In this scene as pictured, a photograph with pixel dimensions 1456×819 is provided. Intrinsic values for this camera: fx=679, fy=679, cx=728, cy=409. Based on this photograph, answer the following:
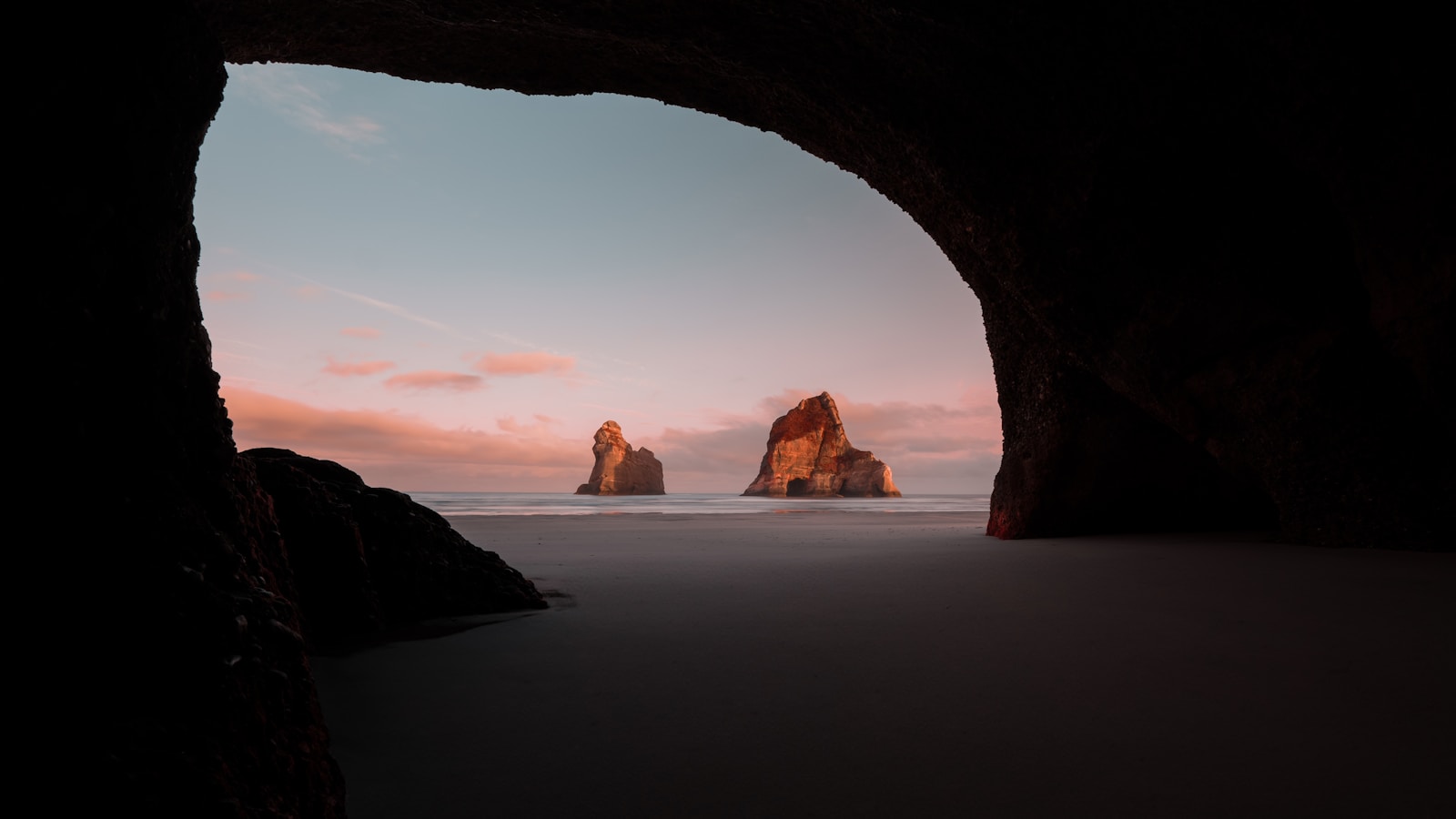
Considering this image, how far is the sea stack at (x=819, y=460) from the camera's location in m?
50.7

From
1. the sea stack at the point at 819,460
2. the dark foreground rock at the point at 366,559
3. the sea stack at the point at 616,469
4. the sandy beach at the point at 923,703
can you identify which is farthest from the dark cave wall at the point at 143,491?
the sea stack at the point at 616,469

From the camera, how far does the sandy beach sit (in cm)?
145

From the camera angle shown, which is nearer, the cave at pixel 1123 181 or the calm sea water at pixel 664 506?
the cave at pixel 1123 181

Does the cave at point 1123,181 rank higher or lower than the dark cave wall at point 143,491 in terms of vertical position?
higher

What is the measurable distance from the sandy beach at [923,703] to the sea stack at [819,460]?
4756 cm

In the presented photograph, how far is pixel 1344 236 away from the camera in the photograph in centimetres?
522

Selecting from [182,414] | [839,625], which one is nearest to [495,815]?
[182,414]

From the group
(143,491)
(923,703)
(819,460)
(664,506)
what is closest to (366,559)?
(143,491)

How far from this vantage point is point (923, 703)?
6.37 feet

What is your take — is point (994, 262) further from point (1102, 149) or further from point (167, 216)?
point (167, 216)

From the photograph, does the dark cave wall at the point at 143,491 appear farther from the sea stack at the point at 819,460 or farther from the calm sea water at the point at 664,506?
the sea stack at the point at 819,460

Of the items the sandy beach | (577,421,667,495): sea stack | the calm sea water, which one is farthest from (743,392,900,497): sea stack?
the sandy beach

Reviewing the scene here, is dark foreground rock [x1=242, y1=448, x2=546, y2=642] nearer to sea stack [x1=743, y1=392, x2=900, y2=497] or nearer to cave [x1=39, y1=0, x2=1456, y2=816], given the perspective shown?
cave [x1=39, y1=0, x2=1456, y2=816]

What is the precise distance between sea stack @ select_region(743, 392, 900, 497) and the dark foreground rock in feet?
157
